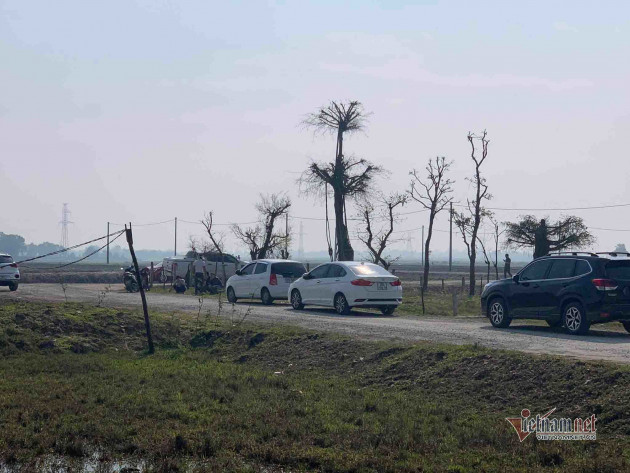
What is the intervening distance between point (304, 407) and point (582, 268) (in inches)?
358

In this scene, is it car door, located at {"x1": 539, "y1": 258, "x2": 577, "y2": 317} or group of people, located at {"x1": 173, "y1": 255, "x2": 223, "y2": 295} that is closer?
car door, located at {"x1": 539, "y1": 258, "x2": 577, "y2": 317}

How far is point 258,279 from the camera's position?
2994cm

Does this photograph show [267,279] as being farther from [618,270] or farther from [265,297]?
[618,270]

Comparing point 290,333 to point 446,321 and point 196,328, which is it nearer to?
point 196,328

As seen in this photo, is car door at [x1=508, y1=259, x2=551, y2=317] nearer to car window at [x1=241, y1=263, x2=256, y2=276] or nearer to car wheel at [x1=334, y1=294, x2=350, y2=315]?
car wheel at [x1=334, y1=294, x2=350, y2=315]

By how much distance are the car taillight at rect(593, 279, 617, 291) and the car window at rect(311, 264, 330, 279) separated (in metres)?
10.1

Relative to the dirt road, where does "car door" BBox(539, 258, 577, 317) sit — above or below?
above

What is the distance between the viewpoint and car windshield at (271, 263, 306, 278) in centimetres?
2962

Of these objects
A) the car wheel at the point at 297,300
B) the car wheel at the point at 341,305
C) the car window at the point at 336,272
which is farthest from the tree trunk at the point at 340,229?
the car wheel at the point at 341,305

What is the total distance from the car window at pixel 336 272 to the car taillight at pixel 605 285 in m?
9.17

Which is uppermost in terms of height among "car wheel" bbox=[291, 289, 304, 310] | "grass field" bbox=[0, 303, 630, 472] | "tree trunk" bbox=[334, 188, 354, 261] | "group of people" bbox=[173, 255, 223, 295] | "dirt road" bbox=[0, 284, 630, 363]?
"tree trunk" bbox=[334, 188, 354, 261]

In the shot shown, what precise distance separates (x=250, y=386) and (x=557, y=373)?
4542mm

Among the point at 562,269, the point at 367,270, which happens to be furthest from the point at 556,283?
the point at 367,270

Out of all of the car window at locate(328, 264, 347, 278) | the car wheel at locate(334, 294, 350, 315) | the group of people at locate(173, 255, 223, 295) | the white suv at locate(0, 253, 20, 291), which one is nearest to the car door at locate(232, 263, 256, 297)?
the car window at locate(328, 264, 347, 278)
